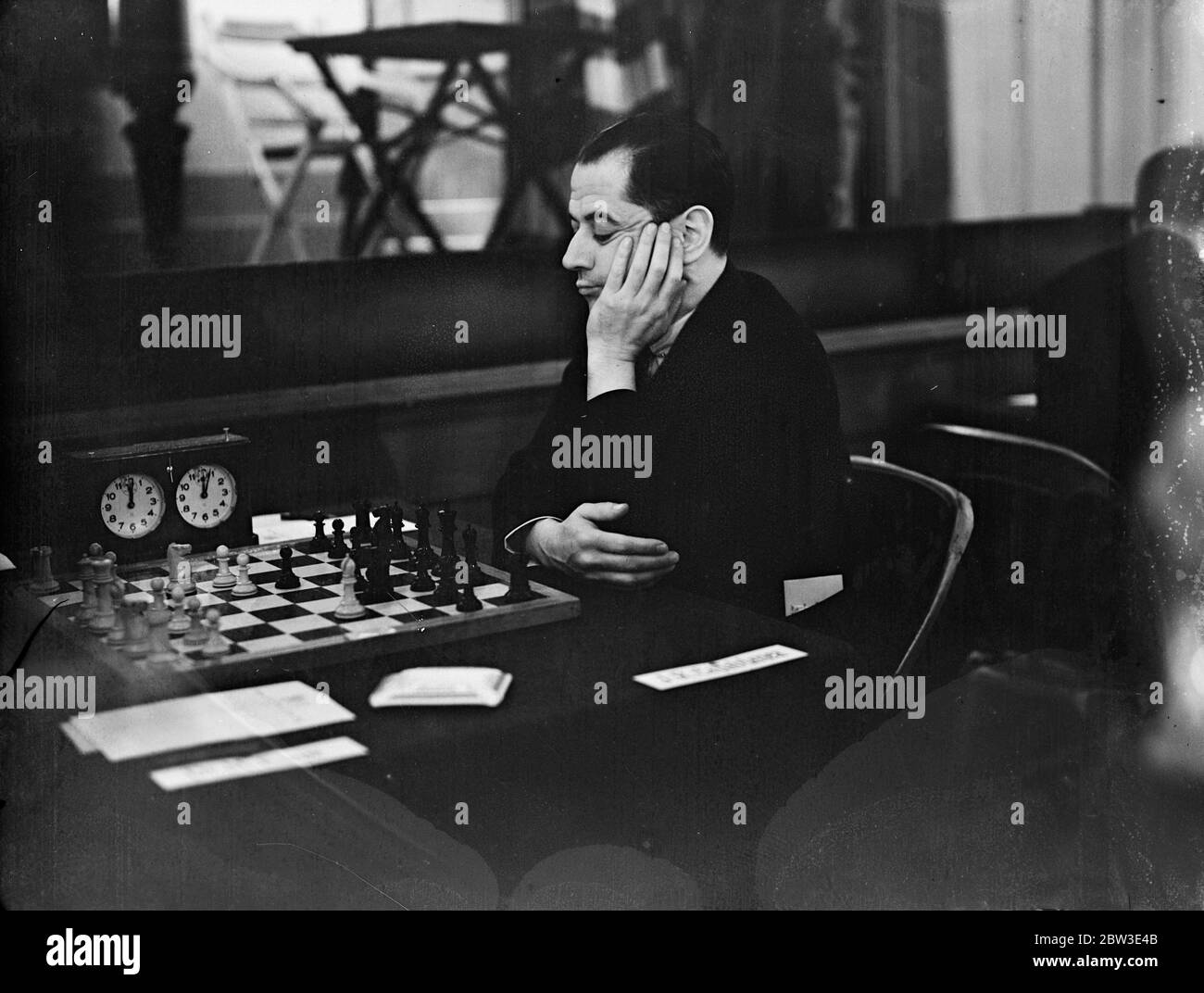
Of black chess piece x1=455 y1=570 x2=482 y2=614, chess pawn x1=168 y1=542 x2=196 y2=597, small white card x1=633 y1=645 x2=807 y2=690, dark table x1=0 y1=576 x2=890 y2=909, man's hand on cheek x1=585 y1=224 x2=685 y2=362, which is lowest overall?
dark table x1=0 y1=576 x2=890 y2=909

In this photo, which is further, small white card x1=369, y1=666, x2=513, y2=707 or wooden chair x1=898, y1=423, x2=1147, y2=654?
wooden chair x1=898, y1=423, x2=1147, y2=654

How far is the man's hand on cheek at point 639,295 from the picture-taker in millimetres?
2328

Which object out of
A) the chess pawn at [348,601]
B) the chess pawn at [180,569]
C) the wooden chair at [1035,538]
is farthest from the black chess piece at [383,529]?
the wooden chair at [1035,538]

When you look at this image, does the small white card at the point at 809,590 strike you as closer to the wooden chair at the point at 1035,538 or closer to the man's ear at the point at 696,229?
the wooden chair at the point at 1035,538

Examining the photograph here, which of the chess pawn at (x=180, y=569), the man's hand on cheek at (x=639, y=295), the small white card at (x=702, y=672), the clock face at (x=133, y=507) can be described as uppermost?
the man's hand on cheek at (x=639, y=295)

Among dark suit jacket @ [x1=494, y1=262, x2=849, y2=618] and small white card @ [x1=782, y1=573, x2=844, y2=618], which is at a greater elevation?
dark suit jacket @ [x1=494, y1=262, x2=849, y2=618]

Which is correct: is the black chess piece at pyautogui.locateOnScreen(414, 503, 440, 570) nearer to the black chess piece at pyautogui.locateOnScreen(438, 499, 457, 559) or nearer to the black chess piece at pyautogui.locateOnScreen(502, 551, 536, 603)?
the black chess piece at pyautogui.locateOnScreen(438, 499, 457, 559)

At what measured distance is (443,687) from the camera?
1.96 metres

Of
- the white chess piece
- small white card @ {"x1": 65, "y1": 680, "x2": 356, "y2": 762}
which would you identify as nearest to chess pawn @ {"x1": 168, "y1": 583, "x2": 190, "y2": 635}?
the white chess piece

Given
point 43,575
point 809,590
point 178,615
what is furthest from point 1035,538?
point 43,575

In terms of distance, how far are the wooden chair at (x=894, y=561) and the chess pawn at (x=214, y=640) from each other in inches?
40.5

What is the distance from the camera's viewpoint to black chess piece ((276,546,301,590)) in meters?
2.25

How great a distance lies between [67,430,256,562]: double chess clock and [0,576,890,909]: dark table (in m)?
0.22
